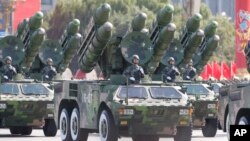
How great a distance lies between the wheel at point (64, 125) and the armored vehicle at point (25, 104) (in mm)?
2835

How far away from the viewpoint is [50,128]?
35.0m

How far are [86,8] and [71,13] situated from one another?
4.90 feet

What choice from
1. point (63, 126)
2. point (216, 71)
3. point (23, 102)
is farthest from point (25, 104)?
point (216, 71)

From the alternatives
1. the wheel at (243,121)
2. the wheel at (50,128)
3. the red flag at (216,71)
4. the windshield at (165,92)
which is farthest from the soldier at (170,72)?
the red flag at (216,71)

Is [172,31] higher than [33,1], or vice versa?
[33,1]

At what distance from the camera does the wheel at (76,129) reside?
29.4m

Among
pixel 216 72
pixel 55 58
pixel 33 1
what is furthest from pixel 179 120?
pixel 33 1

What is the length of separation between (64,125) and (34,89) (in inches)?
142

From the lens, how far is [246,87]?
981 inches

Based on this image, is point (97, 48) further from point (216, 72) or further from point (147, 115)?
point (216, 72)

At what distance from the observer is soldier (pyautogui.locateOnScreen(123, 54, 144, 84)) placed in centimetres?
2867

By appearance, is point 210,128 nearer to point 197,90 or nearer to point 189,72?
point 197,90

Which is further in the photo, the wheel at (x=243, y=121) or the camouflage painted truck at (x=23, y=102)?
the camouflage painted truck at (x=23, y=102)

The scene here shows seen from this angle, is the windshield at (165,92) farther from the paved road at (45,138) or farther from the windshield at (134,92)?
the paved road at (45,138)
